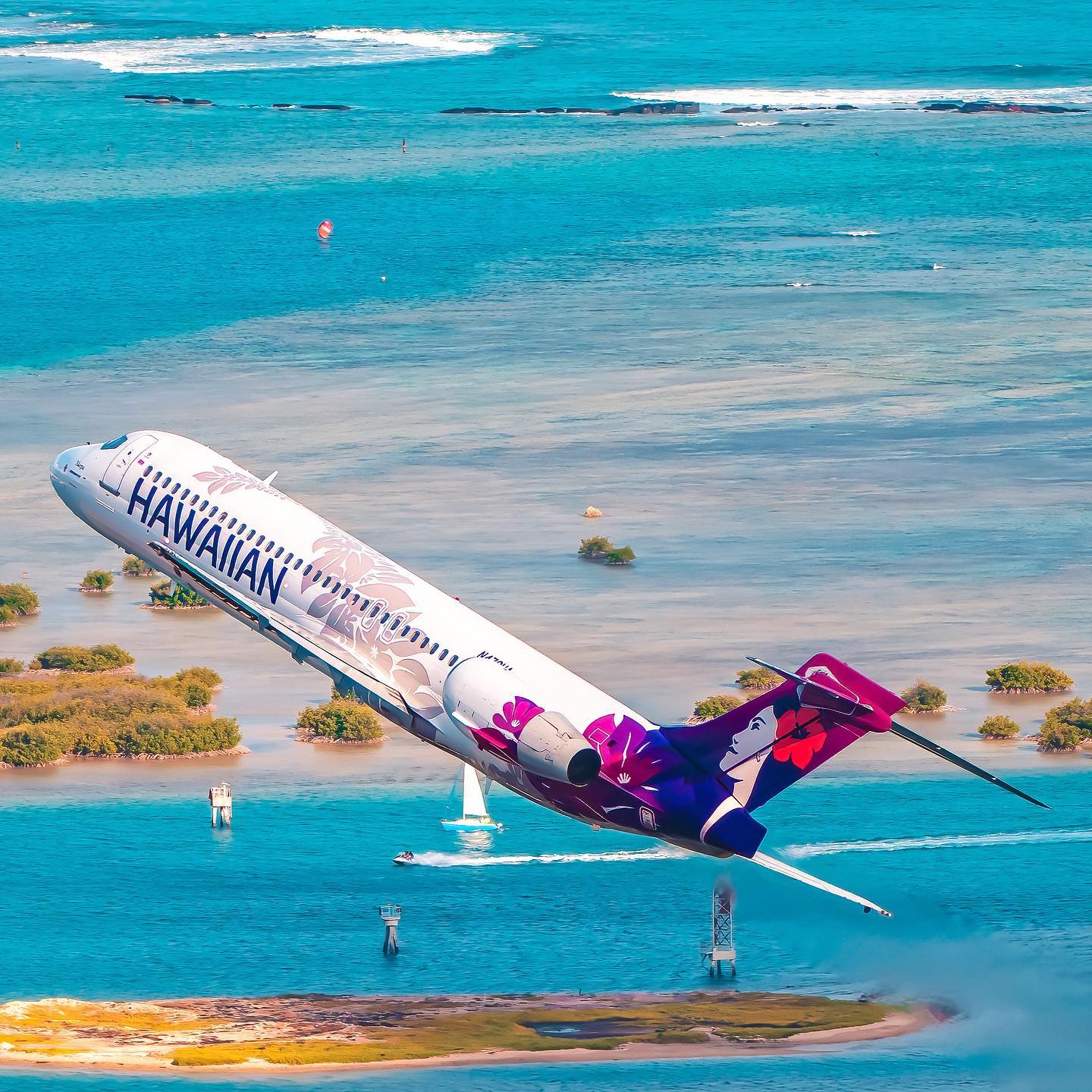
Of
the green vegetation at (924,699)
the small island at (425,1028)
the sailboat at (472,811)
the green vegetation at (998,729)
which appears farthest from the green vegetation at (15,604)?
the green vegetation at (998,729)

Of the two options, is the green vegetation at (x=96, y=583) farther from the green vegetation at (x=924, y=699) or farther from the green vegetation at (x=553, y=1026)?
the green vegetation at (x=553, y=1026)

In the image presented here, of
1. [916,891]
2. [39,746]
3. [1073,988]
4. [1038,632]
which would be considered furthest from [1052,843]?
[39,746]

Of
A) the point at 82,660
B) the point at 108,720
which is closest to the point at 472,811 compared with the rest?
the point at 108,720

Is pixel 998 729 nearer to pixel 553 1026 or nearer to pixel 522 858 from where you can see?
pixel 522 858

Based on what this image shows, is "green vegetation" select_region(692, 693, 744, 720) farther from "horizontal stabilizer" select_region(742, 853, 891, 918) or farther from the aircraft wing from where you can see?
"horizontal stabilizer" select_region(742, 853, 891, 918)

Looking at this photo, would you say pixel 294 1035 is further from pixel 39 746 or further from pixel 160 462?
pixel 39 746

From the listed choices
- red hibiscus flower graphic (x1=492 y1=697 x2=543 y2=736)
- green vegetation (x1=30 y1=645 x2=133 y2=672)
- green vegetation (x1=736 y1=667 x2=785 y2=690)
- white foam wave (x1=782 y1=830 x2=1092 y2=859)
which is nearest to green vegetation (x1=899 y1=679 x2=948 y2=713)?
green vegetation (x1=736 y1=667 x2=785 y2=690)
